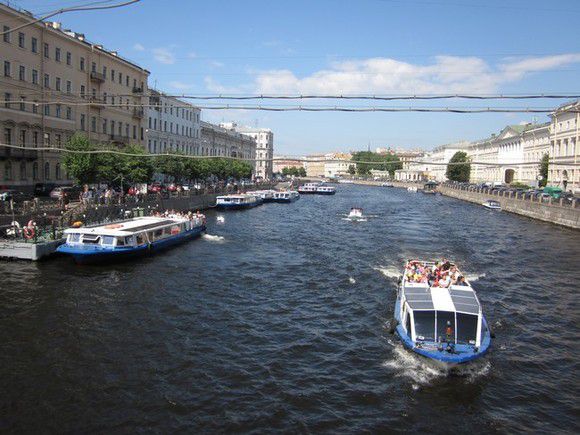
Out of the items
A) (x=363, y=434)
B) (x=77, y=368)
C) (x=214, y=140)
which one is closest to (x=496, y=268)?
(x=363, y=434)

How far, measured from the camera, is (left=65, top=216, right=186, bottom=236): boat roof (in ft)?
92.2

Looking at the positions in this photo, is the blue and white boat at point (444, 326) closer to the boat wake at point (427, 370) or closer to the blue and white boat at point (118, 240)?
the boat wake at point (427, 370)

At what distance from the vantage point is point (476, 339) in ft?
50.8

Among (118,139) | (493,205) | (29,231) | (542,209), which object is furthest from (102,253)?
(493,205)

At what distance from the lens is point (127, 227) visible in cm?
3080

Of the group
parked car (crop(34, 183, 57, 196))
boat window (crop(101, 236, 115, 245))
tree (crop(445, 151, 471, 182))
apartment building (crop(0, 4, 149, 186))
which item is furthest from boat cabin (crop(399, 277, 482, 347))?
tree (crop(445, 151, 471, 182))

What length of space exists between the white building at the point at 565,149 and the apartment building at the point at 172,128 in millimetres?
53112

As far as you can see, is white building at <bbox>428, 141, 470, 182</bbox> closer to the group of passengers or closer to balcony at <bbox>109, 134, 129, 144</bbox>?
balcony at <bbox>109, 134, 129, 144</bbox>

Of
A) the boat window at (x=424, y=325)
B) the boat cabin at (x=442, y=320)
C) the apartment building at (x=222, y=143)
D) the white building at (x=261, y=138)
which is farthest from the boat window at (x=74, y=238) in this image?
the white building at (x=261, y=138)

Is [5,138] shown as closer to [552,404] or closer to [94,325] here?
[94,325]

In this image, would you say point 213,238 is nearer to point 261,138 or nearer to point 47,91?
point 47,91

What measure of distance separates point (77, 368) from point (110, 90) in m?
50.4

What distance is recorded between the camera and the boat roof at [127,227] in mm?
28109

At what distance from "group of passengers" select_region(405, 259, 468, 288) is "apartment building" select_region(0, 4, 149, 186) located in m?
26.3
